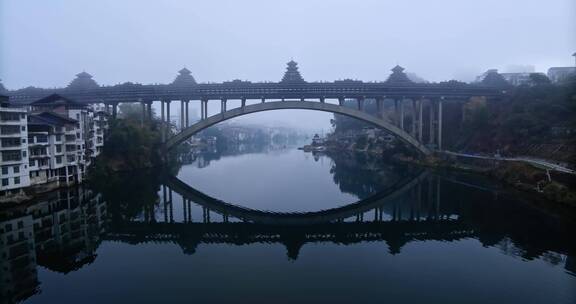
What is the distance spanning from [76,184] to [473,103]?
35.8 m

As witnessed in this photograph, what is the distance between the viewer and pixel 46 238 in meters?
15.4

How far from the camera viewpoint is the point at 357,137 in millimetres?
67062

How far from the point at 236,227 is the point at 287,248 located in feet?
13.0

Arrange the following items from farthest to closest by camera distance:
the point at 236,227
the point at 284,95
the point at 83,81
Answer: the point at 83,81
the point at 284,95
the point at 236,227

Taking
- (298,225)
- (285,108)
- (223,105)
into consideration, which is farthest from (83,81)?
(298,225)

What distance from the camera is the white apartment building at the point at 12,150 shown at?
20.2 metres

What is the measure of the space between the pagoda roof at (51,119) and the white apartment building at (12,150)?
134 inches

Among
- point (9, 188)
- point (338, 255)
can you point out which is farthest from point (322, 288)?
point (9, 188)

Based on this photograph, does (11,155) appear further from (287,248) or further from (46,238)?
(287,248)

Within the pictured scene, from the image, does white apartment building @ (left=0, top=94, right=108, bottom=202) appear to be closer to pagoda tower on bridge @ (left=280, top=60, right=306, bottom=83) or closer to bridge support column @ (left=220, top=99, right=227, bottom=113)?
bridge support column @ (left=220, top=99, right=227, bottom=113)

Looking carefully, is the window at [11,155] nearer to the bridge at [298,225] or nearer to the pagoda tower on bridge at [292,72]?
the bridge at [298,225]

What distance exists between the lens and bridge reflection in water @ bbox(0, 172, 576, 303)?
13.5 metres

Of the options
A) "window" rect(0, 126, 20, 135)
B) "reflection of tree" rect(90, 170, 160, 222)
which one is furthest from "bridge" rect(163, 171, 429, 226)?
"window" rect(0, 126, 20, 135)

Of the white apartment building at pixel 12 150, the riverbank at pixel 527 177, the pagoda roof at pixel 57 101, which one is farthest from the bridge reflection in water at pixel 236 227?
the pagoda roof at pixel 57 101
